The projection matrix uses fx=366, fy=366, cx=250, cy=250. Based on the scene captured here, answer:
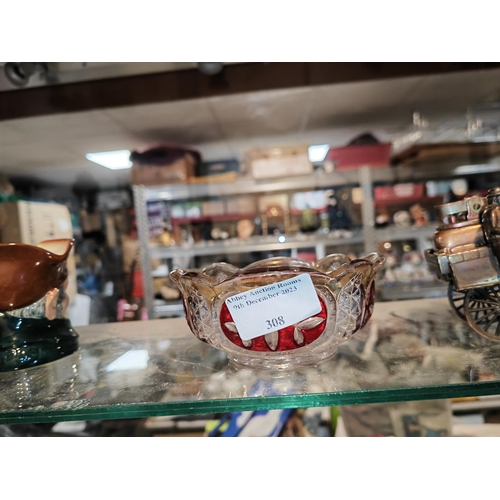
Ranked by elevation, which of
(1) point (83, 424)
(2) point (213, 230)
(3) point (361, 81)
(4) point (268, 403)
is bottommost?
(1) point (83, 424)

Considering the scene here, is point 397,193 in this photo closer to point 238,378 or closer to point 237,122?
point 237,122

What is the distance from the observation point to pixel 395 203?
1814 millimetres

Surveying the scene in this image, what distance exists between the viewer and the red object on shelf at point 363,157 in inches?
72.1

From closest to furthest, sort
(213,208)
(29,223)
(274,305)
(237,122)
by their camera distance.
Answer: (274,305)
(29,223)
(237,122)
(213,208)

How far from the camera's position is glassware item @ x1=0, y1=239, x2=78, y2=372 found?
0.39 m

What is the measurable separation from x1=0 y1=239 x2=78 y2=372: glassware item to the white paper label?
0.73 feet

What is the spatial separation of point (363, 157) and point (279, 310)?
1.66m

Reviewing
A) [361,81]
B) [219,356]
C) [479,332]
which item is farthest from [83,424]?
[361,81]

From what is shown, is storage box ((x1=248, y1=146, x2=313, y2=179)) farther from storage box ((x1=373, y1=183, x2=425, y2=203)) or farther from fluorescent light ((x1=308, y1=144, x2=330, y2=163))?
storage box ((x1=373, y1=183, x2=425, y2=203))

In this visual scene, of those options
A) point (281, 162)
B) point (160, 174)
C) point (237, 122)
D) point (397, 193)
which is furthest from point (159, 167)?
point (397, 193)

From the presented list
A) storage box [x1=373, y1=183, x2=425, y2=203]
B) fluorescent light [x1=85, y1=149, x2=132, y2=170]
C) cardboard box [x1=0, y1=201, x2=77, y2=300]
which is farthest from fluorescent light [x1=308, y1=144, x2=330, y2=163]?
cardboard box [x1=0, y1=201, x2=77, y2=300]

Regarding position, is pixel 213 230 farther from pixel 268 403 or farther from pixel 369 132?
pixel 268 403

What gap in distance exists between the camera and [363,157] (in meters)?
1.84
